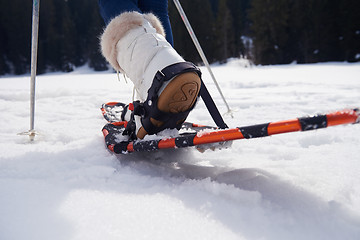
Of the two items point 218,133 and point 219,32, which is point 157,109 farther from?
point 219,32

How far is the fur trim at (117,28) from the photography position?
920mm

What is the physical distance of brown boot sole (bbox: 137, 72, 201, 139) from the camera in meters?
0.78

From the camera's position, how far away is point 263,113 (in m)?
1.67

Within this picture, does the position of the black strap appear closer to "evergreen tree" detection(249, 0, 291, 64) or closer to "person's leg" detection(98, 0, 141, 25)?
"person's leg" detection(98, 0, 141, 25)

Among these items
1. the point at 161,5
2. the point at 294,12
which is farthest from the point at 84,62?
the point at 161,5

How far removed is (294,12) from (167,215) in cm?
1598

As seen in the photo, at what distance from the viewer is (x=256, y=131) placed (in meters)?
0.59

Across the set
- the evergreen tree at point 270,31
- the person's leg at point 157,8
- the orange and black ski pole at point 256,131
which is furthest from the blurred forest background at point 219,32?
the orange and black ski pole at point 256,131

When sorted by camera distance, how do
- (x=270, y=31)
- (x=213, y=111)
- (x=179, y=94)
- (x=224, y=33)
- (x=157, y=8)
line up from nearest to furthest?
(x=179, y=94)
(x=213, y=111)
(x=157, y=8)
(x=270, y=31)
(x=224, y=33)

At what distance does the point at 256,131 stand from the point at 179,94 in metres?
0.29

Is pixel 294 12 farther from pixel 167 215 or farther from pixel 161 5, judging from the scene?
pixel 167 215

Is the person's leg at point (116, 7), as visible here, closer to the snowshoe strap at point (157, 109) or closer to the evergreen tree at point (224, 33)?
the snowshoe strap at point (157, 109)

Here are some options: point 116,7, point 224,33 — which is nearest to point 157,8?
point 116,7

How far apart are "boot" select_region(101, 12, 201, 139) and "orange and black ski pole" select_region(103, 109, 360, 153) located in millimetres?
83
